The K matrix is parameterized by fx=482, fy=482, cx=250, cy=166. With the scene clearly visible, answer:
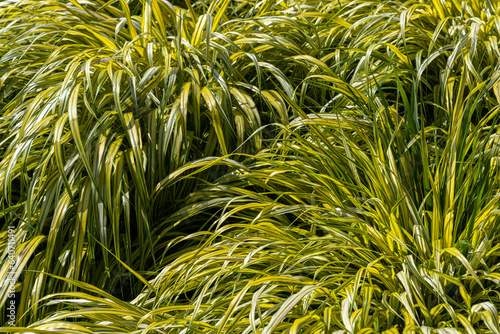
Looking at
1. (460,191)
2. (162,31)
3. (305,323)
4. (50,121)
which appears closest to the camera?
(305,323)

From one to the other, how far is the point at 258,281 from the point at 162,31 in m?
1.32

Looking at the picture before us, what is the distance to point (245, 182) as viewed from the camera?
1.86 metres

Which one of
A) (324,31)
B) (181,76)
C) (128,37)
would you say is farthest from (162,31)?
(324,31)

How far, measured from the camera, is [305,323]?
127cm

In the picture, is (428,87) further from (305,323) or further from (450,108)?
(305,323)

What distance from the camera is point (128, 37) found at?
7.47 feet

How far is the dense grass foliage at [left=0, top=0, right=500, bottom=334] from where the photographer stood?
136 centimetres

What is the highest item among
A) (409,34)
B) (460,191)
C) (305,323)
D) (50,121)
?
(409,34)

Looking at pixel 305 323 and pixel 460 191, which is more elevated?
pixel 460 191

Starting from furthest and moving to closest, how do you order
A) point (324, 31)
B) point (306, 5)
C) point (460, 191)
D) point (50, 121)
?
point (306, 5) < point (324, 31) < point (50, 121) < point (460, 191)

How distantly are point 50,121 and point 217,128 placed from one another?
24.7 inches

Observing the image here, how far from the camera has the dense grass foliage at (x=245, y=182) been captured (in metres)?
1.36

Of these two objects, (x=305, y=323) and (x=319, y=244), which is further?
(x=319, y=244)

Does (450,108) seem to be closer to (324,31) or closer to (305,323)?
(324,31)
